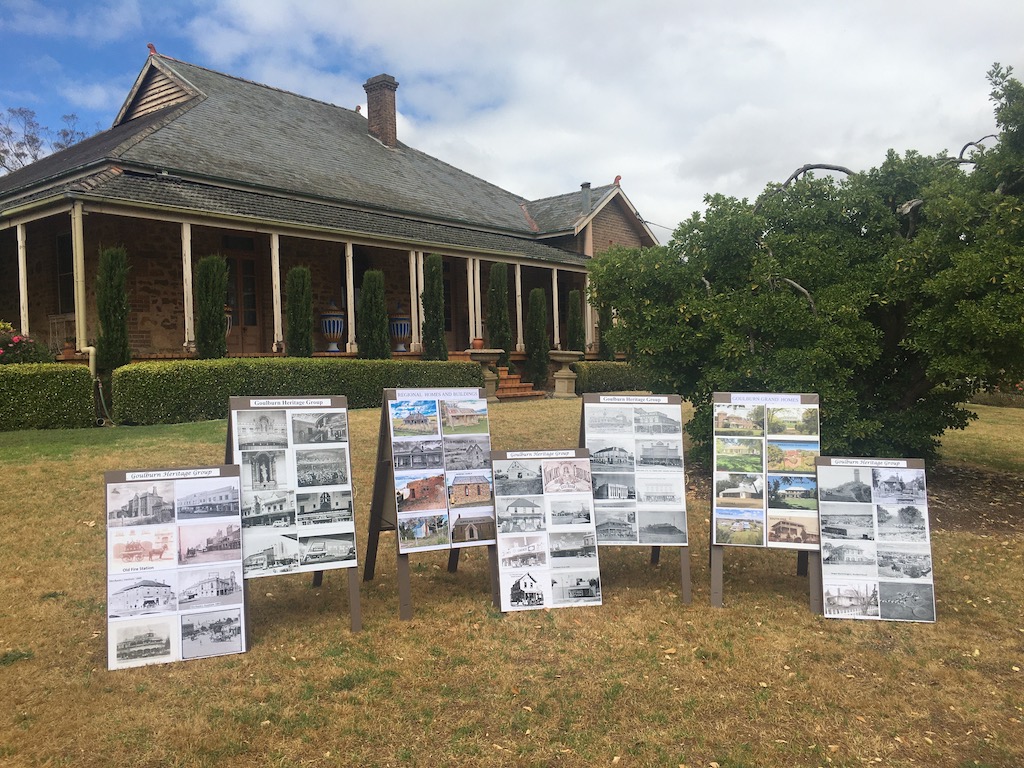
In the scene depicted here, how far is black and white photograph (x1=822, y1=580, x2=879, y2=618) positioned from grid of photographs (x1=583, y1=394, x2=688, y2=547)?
3.15 ft

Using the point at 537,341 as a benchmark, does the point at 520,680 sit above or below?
below

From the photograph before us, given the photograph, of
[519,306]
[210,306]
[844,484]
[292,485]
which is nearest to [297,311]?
[210,306]

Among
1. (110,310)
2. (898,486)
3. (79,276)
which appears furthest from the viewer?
(79,276)

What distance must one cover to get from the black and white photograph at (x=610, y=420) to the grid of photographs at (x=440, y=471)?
79 cm

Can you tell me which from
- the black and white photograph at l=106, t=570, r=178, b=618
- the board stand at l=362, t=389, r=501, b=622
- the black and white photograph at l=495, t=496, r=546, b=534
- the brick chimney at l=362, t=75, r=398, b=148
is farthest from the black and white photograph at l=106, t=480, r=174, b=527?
the brick chimney at l=362, t=75, r=398, b=148

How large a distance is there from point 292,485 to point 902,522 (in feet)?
12.5

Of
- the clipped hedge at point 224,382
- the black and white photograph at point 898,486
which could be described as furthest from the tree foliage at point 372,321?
the black and white photograph at point 898,486

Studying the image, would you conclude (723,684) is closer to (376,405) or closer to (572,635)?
(572,635)

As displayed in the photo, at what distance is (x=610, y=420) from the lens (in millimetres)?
5414

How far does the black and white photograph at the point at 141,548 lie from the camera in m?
4.05

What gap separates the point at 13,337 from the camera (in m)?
12.0

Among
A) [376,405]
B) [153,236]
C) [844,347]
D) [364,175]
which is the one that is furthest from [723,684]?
[364,175]

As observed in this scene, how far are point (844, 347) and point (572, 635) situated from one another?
14.2 ft

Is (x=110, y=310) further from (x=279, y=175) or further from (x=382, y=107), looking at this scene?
(x=382, y=107)
